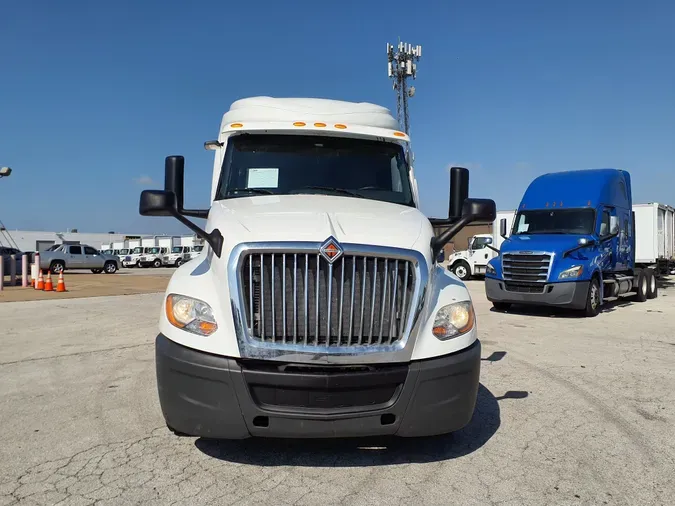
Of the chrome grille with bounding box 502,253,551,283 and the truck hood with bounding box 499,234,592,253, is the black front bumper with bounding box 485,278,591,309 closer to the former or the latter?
the chrome grille with bounding box 502,253,551,283

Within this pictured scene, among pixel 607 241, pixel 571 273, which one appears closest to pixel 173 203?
pixel 571 273

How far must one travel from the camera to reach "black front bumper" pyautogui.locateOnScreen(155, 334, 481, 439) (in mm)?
3047

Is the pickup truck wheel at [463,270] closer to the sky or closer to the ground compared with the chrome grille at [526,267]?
closer to the ground

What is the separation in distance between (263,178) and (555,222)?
9709 mm

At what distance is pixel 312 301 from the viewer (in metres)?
3.20

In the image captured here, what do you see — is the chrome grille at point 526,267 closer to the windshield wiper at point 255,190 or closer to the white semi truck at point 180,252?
the windshield wiper at point 255,190

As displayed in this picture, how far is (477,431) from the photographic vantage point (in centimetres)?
410

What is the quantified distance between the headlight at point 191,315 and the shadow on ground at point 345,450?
3.24 ft

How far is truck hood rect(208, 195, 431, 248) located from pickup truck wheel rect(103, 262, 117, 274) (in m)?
31.3

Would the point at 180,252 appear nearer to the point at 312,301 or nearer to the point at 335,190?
the point at 335,190

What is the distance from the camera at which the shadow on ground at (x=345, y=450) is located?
3.49m

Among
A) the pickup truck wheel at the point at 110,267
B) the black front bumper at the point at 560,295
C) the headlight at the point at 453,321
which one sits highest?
the headlight at the point at 453,321

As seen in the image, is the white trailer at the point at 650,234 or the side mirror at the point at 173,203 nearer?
the side mirror at the point at 173,203

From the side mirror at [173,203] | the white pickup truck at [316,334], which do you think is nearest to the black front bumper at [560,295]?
the white pickup truck at [316,334]
